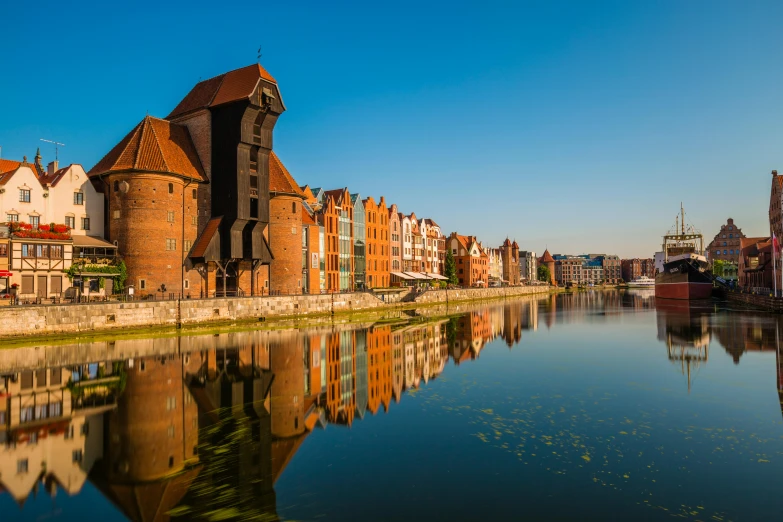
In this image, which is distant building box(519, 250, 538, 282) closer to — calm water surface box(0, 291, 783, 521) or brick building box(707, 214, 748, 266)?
brick building box(707, 214, 748, 266)

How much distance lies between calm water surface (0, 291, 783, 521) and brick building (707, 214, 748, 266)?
459 feet

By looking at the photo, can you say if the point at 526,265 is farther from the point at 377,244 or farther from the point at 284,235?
the point at 284,235

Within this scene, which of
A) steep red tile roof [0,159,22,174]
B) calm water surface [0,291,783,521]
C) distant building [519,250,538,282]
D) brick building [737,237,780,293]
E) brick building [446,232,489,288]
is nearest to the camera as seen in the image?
calm water surface [0,291,783,521]

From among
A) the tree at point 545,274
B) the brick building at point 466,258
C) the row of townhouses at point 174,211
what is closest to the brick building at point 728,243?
the tree at point 545,274

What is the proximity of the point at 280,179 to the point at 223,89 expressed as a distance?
36.2 ft

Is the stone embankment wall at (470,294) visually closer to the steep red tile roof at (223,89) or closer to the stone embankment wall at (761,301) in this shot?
the steep red tile roof at (223,89)

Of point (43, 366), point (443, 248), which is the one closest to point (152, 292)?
point (43, 366)

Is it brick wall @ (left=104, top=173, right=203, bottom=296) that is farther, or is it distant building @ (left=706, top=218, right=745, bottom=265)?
distant building @ (left=706, top=218, right=745, bottom=265)

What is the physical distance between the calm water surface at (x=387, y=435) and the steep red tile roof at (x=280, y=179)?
1118 inches

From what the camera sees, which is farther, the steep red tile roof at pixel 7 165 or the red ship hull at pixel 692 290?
the red ship hull at pixel 692 290

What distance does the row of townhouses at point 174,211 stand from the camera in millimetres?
40344

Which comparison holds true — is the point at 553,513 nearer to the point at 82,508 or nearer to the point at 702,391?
the point at 82,508

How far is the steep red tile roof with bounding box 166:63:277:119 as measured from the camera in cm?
4859

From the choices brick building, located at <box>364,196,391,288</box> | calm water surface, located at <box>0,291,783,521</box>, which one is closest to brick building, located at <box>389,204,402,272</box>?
brick building, located at <box>364,196,391,288</box>
